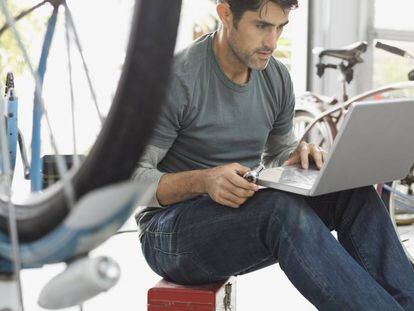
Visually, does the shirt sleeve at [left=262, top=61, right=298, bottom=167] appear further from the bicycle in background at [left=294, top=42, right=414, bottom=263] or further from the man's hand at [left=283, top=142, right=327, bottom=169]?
the bicycle in background at [left=294, top=42, right=414, bottom=263]

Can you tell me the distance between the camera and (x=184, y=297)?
5.03 feet

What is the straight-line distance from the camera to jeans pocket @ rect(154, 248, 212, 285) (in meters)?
1.50

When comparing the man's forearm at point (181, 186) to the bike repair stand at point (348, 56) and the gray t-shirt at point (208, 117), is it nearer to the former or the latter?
the gray t-shirt at point (208, 117)

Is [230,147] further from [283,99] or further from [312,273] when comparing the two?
[312,273]

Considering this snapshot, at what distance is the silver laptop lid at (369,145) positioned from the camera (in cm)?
135

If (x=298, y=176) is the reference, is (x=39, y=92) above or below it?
above

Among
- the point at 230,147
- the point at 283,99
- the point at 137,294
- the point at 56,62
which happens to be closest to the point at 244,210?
the point at 230,147

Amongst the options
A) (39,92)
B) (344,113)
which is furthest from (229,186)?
(344,113)

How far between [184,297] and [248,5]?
2.17 feet

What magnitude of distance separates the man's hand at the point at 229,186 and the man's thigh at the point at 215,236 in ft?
0.07

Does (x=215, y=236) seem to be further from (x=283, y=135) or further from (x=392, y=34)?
(x=392, y=34)

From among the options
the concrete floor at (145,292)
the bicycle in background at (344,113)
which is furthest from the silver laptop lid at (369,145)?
the bicycle in background at (344,113)

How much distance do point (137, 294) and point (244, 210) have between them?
1.06 metres

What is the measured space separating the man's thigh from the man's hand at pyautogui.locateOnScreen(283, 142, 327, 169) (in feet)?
0.64
